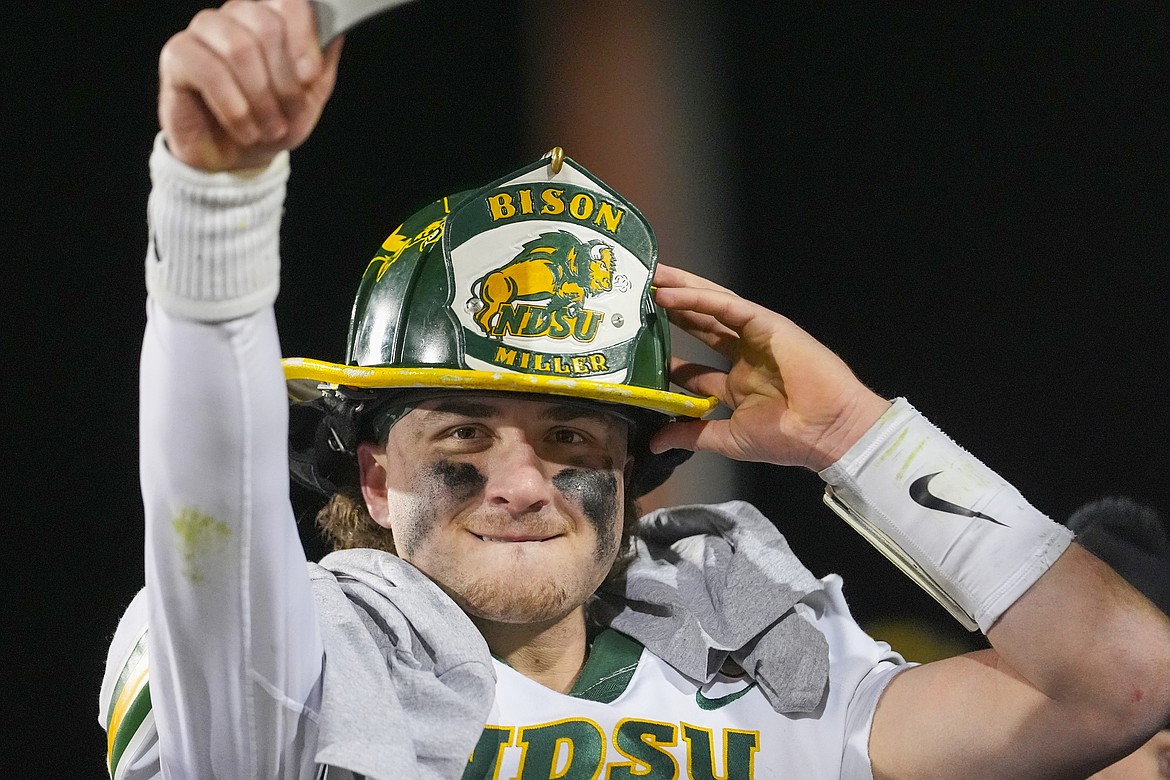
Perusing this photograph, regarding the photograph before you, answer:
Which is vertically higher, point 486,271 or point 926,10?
point 926,10

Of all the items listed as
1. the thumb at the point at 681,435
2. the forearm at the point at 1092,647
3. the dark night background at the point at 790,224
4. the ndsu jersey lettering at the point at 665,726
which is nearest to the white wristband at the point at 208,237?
the ndsu jersey lettering at the point at 665,726

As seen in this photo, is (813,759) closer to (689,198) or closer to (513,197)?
(513,197)

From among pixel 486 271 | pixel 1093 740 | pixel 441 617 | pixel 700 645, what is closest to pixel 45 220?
pixel 486 271

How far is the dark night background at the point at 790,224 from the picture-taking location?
2010 mm

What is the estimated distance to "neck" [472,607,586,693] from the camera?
1.62 metres

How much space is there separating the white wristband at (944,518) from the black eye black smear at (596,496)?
287 millimetres

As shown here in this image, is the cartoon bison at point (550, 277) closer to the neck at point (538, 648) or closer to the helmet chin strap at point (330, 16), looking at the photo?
the neck at point (538, 648)

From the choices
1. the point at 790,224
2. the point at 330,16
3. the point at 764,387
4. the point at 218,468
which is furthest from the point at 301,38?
the point at 790,224

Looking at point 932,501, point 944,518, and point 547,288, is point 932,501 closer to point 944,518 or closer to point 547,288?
point 944,518

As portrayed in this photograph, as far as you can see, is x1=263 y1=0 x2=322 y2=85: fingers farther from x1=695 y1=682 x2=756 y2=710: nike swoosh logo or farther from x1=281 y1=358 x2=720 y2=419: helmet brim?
x1=695 y1=682 x2=756 y2=710: nike swoosh logo

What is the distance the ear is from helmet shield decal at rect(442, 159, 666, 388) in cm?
24

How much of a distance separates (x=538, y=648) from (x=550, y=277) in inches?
19.4

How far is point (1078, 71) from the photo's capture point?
2.48 metres

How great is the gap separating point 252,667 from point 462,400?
48 cm
